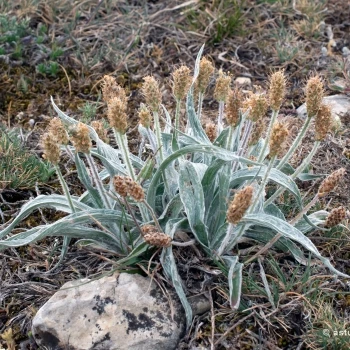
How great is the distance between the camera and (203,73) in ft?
8.53

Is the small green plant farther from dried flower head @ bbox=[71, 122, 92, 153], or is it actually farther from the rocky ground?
dried flower head @ bbox=[71, 122, 92, 153]

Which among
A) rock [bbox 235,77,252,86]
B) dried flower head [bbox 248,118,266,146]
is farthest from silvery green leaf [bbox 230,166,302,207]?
rock [bbox 235,77,252,86]

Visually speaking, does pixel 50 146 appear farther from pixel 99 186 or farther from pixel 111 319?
pixel 111 319

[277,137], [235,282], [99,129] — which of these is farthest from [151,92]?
[235,282]

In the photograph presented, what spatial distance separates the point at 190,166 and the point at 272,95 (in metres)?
0.42

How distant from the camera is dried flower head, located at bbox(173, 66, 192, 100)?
2436 mm

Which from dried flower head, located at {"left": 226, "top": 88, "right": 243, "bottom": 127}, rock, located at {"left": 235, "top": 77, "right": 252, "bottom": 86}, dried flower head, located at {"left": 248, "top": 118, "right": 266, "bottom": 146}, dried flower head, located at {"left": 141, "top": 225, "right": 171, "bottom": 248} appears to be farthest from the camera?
rock, located at {"left": 235, "top": 77, "right": 252, "bottom": 86}

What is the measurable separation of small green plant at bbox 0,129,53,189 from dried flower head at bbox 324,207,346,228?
1.39m

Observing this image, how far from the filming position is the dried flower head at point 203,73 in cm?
256

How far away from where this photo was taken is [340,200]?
3.07 metres

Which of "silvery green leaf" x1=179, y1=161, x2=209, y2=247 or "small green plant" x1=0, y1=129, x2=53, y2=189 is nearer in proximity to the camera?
"silvery green leaf" x1=179, y1=161, x2=209, y2=247

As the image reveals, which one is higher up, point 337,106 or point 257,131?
point 257,131

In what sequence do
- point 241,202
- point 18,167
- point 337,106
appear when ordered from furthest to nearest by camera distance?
1. point 337,106
2. point 18,167
3. point 241,202

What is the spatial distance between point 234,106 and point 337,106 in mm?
1582
